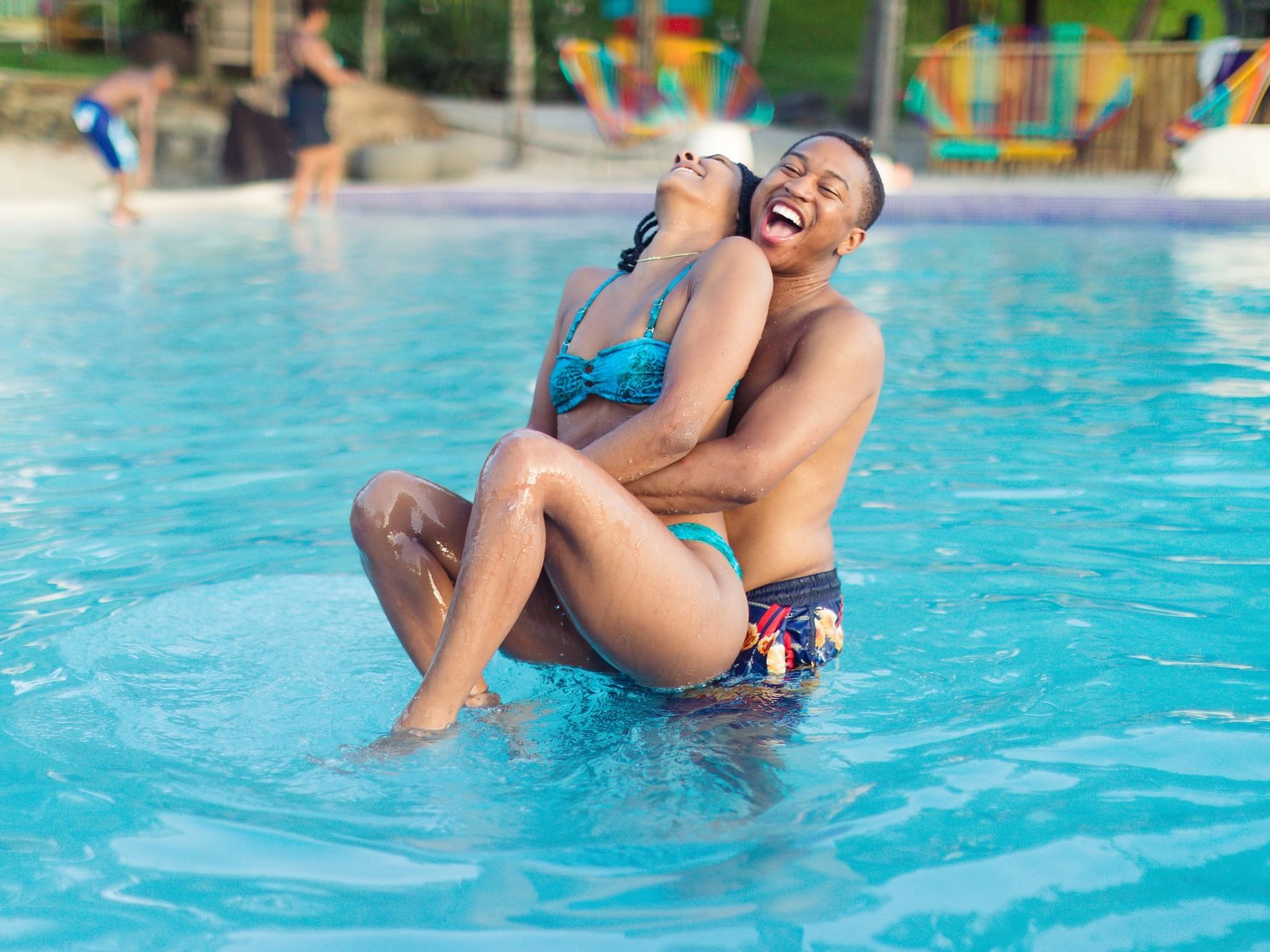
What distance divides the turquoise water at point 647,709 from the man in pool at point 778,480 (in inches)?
7.0

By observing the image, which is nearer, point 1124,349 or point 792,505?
point 792,505

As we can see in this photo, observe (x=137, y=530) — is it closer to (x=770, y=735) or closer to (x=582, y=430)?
(x=582, y=430)

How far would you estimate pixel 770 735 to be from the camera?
9.45 ft

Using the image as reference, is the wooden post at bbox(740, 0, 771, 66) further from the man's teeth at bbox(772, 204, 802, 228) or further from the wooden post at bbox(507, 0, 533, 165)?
the man's teeth at bbox(772, 204, 802, 228)

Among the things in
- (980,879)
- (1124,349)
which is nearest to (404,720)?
(980,879)

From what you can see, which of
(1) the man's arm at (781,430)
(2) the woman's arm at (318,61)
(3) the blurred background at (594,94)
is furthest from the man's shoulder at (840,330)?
(2) the woman's arm at (318,61)

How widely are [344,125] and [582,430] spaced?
14718 mm

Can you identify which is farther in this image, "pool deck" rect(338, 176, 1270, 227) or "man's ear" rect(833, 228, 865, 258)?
"pool deck" rect(338, 176, 1270, 227)

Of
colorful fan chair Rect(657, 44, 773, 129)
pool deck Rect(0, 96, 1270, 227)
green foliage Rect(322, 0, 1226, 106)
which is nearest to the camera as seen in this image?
pool deck Rect(0, 96, 1270, 227)

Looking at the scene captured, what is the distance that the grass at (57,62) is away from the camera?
798 inches

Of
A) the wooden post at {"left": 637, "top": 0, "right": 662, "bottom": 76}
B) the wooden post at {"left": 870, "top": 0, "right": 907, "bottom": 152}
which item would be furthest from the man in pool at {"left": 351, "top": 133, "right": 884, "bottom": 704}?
the wooden post at {"left": 637, "top": 0, "right": 662, "bottom": 76}

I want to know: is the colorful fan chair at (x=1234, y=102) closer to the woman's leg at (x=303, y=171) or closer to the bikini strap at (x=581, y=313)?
the woman's leg at (x=303, y=171)

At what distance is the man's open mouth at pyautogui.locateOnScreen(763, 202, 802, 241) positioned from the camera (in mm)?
2965

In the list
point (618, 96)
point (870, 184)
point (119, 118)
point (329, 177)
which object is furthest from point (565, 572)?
point (618, 96)
